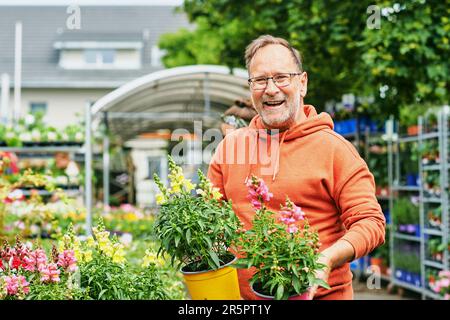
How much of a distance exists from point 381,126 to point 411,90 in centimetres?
184

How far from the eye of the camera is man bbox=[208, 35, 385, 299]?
2229 mm

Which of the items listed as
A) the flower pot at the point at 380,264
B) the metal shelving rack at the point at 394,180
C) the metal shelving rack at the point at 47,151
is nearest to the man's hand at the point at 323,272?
the metal shelving rack at the point at 47,151

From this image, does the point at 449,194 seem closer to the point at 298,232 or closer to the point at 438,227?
the point at 438,227

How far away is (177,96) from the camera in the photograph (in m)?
13.1

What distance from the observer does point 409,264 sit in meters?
9.39

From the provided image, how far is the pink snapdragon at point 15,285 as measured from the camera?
1.99 m

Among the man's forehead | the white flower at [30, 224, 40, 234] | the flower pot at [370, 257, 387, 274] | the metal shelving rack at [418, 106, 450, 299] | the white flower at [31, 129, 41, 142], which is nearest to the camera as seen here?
the man's forehead

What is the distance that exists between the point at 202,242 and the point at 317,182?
0.45 metres

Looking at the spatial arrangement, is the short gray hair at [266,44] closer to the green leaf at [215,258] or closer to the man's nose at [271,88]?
the man's nose at [271,88]

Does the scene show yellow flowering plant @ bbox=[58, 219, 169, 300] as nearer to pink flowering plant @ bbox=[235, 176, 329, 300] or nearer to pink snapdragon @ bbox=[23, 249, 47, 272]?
pink snapdragon @ bbox=[23, 249, 47, 272]

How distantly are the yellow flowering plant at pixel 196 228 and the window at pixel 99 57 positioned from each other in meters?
31.7

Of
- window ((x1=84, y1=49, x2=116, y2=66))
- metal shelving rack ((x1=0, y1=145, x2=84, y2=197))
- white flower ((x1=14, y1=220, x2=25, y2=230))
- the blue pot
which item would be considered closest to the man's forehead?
white flower ((x1=14, y1=220, x2=25, y2=230))
